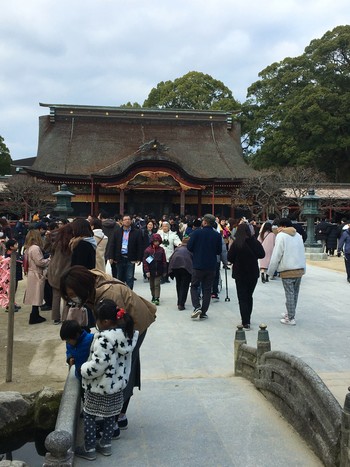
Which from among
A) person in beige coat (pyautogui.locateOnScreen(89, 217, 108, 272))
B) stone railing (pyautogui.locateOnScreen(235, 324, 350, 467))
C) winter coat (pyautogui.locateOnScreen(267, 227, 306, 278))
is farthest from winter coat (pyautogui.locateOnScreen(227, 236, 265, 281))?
person in beige coat (pyautogui.locateOnScreen(89, 217, 108, 272))

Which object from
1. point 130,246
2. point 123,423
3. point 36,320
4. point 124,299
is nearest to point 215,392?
point 123,423

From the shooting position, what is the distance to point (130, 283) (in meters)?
8.40

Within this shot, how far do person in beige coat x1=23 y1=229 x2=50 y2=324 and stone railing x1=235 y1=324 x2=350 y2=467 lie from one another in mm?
3549

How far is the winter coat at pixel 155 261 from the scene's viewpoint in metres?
7.84

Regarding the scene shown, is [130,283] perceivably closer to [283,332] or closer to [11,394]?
[283,332]

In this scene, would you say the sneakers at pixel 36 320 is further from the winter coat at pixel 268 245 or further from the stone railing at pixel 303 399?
the winter coat at pixel 268 245

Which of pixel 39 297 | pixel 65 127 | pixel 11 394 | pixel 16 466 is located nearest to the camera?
pixel 16 466

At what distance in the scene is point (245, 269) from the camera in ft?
20.3

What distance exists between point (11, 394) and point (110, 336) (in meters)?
1.59

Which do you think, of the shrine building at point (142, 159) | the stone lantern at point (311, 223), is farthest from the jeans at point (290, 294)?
the shrine building at point (142, 159)

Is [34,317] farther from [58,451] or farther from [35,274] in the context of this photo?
[58,451]

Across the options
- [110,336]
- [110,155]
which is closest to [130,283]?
[110,336]

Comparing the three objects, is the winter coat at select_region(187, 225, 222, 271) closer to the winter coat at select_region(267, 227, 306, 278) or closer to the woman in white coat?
the winter coat at select_region(267, 227, 306, 278)

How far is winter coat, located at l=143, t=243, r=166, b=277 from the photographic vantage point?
25.7 feet
